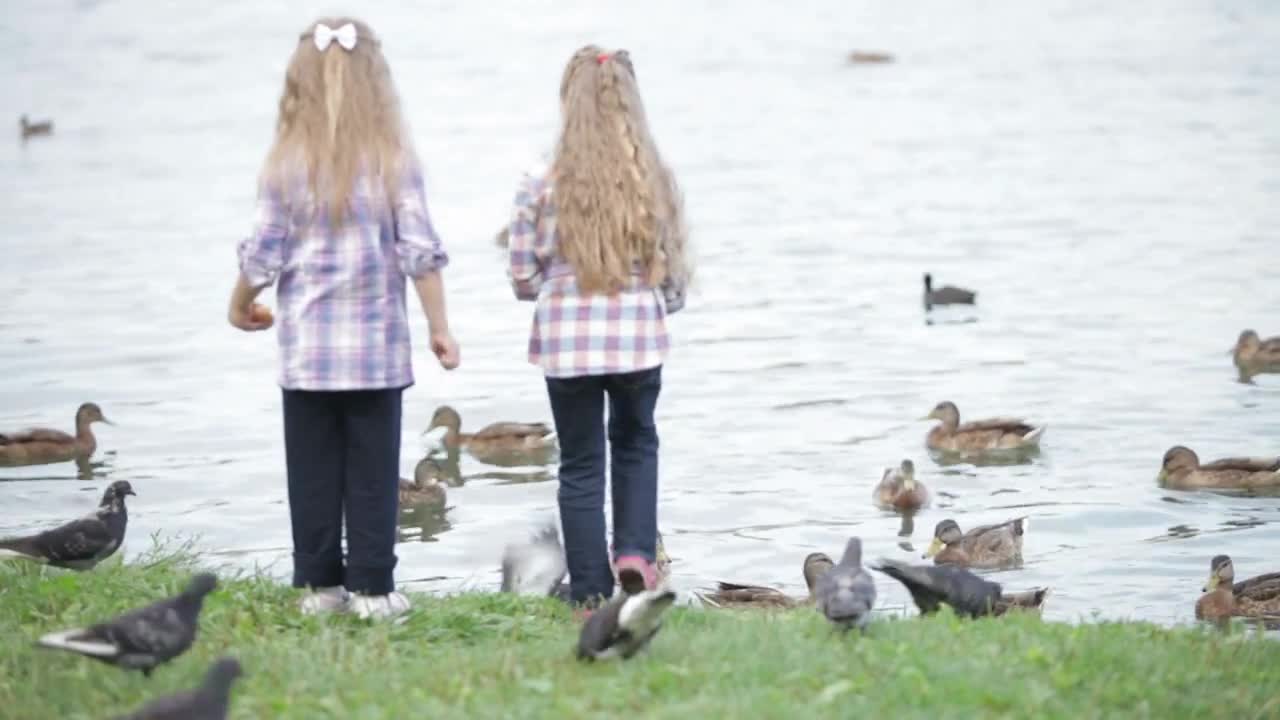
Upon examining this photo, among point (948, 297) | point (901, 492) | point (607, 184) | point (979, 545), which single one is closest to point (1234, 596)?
point (979, 545)

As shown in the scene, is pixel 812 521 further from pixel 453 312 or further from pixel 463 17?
pixel 463 17

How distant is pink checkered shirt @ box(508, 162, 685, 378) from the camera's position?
8258 mm

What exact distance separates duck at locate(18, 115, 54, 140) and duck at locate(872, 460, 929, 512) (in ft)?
80.5

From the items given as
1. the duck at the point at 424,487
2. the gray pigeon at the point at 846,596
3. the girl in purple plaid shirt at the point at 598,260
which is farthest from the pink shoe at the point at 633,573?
the duck at the point at 424,487

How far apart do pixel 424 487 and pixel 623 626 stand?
7438 millimetres

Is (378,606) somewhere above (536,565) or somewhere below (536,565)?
above

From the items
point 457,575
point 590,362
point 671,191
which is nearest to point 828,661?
point 590,362

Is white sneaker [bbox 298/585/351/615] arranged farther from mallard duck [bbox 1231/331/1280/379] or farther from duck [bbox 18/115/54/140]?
duck [bbox 18/115/54/140]

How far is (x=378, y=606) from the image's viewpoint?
811 centimetres

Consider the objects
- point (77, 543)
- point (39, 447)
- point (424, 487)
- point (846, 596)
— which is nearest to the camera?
point (846, 596)

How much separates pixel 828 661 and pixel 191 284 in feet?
55.6

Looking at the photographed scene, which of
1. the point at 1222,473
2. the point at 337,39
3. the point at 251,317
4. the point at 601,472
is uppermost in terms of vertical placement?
the point at 337,39

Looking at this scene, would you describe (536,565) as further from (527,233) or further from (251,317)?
(251,317)

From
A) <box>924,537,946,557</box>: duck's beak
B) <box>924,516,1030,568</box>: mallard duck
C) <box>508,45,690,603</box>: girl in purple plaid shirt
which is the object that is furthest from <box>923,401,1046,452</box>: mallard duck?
<box>508,45,690,603</box>: girl in purple plaid shirt
